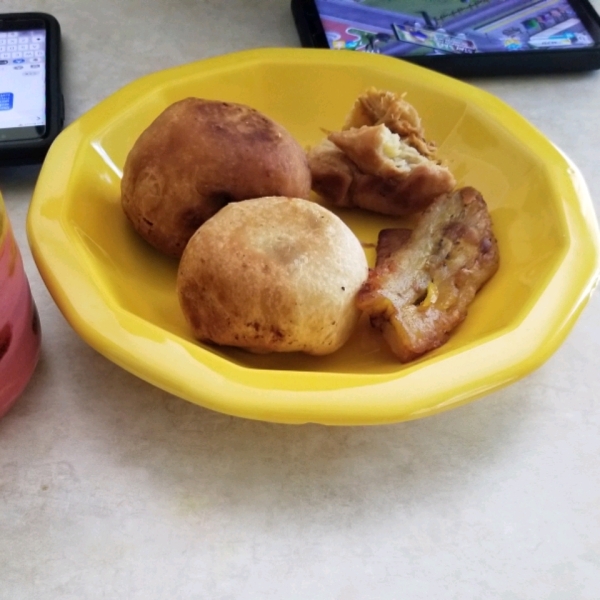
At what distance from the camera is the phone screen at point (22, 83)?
2.62 feet

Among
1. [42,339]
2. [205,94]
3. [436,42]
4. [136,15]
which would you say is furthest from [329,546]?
[136,15]

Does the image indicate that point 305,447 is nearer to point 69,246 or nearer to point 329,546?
point 329,546

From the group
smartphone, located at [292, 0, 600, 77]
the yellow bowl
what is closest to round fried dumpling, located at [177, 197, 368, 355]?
the yellow bowl

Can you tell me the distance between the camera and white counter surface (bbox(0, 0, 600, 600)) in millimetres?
473

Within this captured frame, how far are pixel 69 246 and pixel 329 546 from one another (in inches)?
12.7

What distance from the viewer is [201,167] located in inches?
24.3

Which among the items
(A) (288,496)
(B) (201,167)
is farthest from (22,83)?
(A) (288,496)

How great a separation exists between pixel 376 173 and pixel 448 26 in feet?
1.34

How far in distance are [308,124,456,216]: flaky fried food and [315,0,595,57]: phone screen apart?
0.92 ft

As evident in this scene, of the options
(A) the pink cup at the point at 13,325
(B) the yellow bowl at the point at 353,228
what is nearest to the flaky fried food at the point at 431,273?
(B) the yellow bowl at the point at 353,228

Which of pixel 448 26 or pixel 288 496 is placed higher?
pixel 448 26

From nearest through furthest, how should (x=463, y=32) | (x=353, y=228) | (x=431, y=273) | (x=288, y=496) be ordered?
(x=288, y=496) → (x=431, y=273) → (x=353, y=228) → (x=463, y=32)

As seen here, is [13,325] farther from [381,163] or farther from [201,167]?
[381,163]

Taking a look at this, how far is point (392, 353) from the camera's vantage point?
602 millimetres
